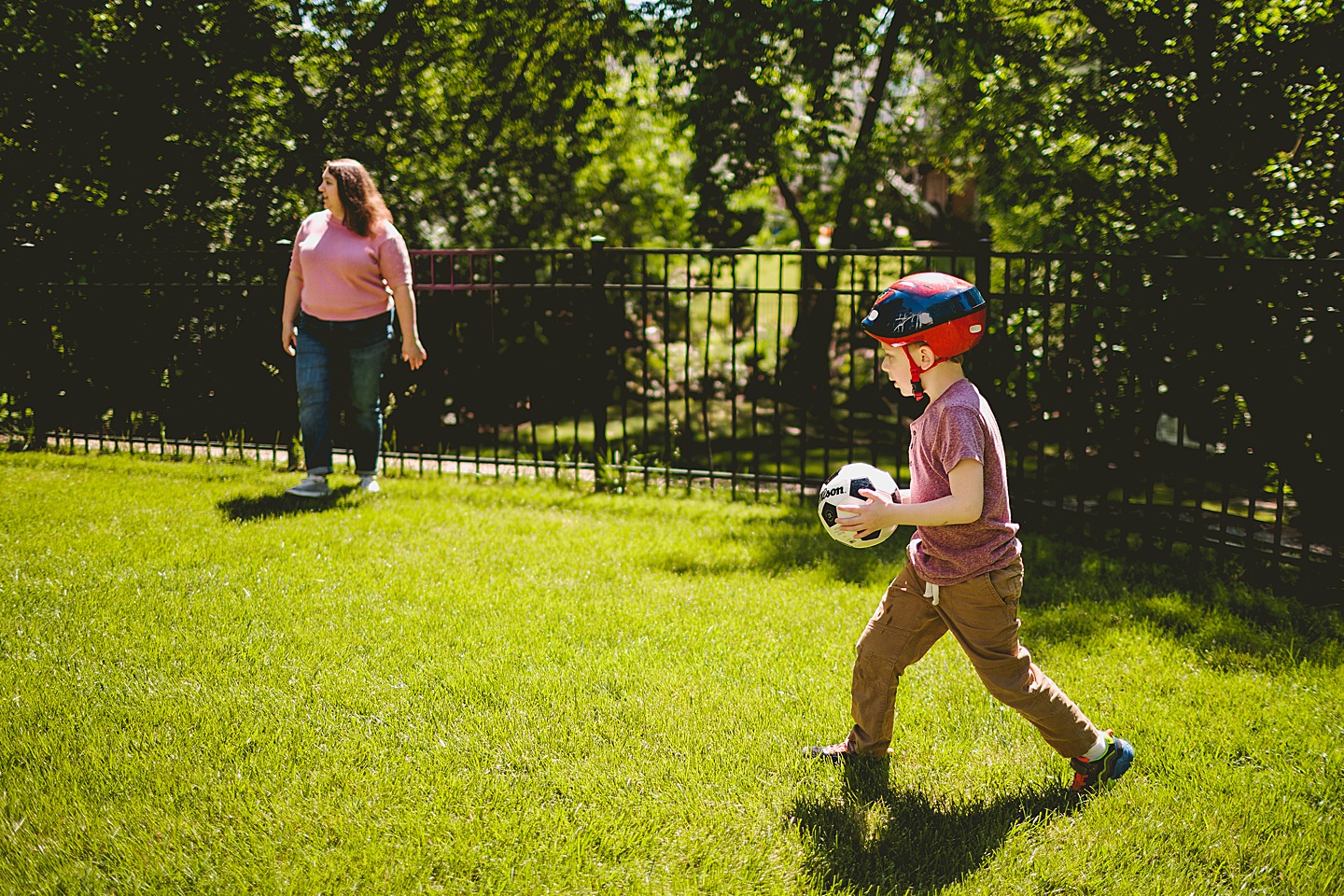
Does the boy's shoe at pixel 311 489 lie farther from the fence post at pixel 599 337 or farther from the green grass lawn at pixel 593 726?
the fence post at pixel 599 337

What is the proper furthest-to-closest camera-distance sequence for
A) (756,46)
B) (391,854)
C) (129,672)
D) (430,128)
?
(430,128) < (756,46) < (129,672) < (391,854)

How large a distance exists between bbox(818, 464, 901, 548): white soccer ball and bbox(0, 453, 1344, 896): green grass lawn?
30.0 inches

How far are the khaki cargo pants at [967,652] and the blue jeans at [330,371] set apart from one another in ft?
14.1

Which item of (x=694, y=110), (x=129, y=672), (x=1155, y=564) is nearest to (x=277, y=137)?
(x=694, y=110)

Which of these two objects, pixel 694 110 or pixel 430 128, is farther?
pixel 430 128

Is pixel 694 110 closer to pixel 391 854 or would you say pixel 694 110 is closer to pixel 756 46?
pixel 756 46

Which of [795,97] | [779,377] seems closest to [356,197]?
[779,377]

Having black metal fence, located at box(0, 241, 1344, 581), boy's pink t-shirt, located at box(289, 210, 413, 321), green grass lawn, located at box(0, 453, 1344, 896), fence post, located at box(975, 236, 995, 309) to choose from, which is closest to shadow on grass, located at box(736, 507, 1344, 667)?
green grass lawn, located at box(0, 453, 1344, 896)

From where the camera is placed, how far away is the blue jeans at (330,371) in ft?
21.2

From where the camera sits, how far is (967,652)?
2975 millimetres

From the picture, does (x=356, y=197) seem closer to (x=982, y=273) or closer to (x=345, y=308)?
(x=345, y=308)

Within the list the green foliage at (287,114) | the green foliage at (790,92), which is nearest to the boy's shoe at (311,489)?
the green foliage at (287,114)

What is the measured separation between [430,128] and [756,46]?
3.93 m

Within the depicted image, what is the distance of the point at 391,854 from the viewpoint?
2.65 m
